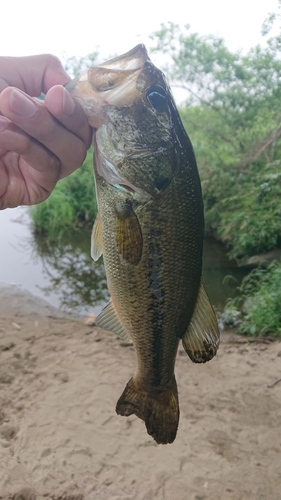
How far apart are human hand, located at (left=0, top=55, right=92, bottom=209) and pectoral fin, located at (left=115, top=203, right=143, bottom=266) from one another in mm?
354

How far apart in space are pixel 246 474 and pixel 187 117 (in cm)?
1185

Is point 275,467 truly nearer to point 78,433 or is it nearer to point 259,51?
point 78,433

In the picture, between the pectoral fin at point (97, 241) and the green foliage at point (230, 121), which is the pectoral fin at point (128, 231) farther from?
the green foliage at point (230, 121)

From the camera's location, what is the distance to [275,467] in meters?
3.65

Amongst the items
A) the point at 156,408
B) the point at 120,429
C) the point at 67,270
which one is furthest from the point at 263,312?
the point at 156,408

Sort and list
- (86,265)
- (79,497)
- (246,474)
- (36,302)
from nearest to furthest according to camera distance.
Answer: (79,497) → (246,474) → (36,302) → (86,265)

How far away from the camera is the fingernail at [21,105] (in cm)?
133

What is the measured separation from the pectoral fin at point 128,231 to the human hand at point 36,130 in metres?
0.35

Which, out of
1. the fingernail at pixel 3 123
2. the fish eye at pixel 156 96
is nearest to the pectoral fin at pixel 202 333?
the fish eye at pixel 156 96

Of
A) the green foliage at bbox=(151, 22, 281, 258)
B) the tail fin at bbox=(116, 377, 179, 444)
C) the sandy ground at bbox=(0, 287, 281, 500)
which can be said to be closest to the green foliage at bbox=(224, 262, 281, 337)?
the sandy ground at bbox=(0, 287, 281, 500)

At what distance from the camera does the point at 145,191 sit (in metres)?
1.58

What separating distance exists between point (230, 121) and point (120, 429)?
422 inches

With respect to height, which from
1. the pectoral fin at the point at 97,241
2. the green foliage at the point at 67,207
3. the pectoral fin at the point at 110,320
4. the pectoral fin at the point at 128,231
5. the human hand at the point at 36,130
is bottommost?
the green foliage at the point at 67,207

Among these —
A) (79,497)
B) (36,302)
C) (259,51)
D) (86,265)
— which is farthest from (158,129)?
(259,51)
